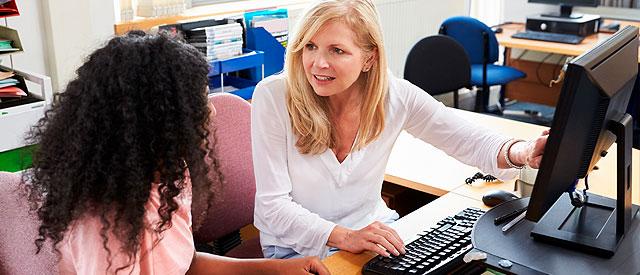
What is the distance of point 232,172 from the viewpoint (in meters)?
1.95

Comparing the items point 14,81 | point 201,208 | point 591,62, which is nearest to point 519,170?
point 591,62

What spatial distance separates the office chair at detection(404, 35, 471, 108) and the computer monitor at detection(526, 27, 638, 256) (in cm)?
206

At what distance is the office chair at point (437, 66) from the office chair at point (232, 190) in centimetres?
163

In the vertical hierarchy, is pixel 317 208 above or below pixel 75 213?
below

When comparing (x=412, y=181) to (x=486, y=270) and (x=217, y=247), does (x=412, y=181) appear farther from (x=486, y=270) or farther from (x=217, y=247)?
(x=486, y=270)

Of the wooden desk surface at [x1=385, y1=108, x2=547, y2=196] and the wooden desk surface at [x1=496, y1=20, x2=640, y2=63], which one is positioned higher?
the wooden desk surface at [x1=496, y1=20, x2=640, y2=63]

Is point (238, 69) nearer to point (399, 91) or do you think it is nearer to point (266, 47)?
point (266, 47)

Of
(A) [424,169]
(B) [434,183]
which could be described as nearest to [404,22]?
(A) [424,169]

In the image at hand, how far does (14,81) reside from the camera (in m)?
2.41

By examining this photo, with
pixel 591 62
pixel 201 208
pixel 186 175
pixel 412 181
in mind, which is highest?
pixel 591 62

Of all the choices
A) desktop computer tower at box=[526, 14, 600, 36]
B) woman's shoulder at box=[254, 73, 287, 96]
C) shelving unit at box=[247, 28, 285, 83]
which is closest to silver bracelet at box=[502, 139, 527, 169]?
woman's shoulder at box=[254, 73, 287, 96]

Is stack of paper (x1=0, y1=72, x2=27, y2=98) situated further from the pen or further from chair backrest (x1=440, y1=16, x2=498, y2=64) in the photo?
chair backrest (x1=440, y1=16, x2=498, y2=64)

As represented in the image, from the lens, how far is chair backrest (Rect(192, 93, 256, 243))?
6.33ft

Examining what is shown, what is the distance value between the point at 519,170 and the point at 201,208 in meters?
0.82
